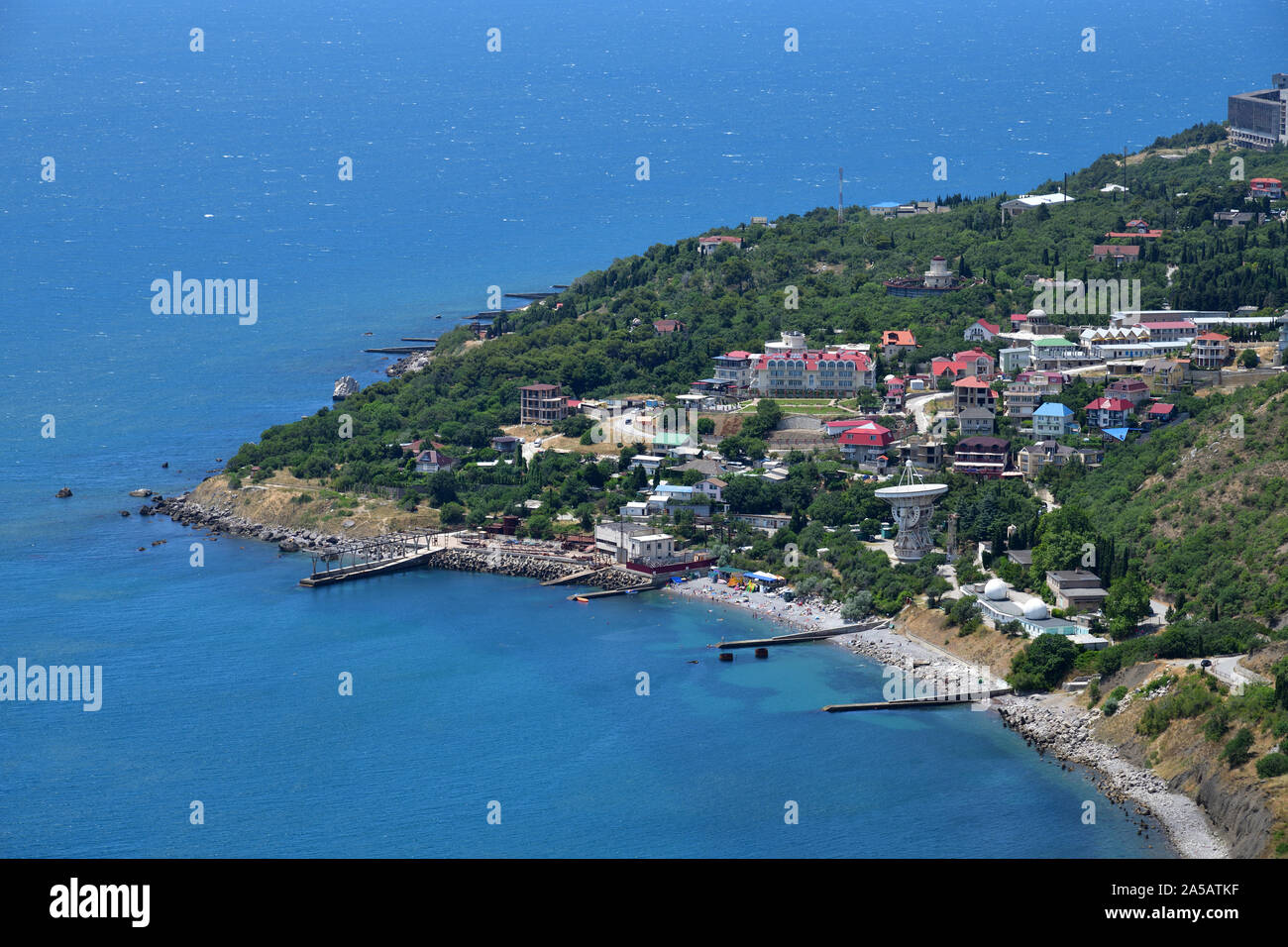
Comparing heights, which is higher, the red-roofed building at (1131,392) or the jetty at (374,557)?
the red-roofed building at (1131,392)

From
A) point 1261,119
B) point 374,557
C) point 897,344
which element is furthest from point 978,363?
point 1261,119

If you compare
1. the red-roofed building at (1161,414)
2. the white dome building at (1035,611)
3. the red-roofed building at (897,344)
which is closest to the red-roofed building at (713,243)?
the red-roofed building at (897,344)

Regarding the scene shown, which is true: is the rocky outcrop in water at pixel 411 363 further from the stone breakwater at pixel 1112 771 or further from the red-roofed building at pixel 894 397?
the stone breakwater at pixel 1112 771

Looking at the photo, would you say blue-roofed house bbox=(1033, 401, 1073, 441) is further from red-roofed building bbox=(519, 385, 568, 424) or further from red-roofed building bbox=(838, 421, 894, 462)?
red-roofed building bbox=(519, 385, 568, 424)

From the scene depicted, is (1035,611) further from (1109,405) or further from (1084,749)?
(1109,405)

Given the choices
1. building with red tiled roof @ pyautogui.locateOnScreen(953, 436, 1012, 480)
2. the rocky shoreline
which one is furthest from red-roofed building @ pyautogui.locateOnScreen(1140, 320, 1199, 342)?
the rocky shoreline

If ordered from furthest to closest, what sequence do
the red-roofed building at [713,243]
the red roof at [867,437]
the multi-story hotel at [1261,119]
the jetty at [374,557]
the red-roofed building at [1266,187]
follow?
the multi-story hotel at [1261,119], the red-roofed building at [713,243], the red-roofed building at [1266,187], the red roof at [867,437], the jetty at [374,557]

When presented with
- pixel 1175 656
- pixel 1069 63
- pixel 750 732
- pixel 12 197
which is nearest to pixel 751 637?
pixel 750 732
